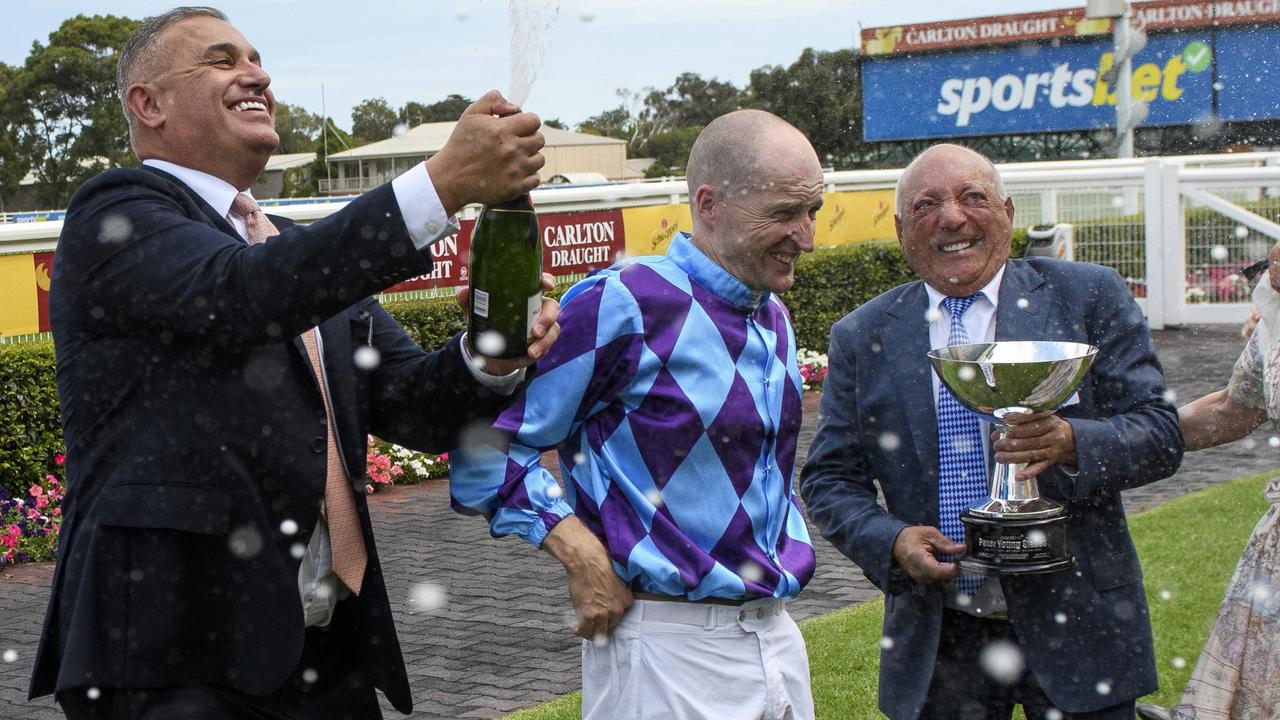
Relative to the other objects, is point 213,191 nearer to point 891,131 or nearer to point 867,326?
point 867,326

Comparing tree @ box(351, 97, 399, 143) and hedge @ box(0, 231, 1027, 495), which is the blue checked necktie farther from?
hedge @ box(0, 231, 1027, 495)

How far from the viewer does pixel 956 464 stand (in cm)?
374

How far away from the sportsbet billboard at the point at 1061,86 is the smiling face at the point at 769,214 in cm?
4660

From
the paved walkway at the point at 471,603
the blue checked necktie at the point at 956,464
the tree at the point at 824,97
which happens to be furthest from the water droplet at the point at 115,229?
the tree at the point at 824,97

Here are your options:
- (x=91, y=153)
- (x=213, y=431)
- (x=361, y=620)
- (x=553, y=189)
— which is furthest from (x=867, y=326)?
(x=91, y=153)

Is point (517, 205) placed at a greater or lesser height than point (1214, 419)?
greater

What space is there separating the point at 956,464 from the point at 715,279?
87 centimetres

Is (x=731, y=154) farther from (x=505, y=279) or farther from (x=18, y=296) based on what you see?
(x=18, y=296)

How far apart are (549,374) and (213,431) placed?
0.79m

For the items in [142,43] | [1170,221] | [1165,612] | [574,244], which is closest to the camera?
[142,43]

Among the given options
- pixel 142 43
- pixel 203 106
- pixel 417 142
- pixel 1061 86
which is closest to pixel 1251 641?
pixel 203 106

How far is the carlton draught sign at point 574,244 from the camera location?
Answer: 12891 millimetres

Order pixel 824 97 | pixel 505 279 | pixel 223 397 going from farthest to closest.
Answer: pixel 824 97
pixel 505 279
pixel 223 397

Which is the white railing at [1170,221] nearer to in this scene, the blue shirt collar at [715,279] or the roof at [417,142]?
the roof at [417,142]
